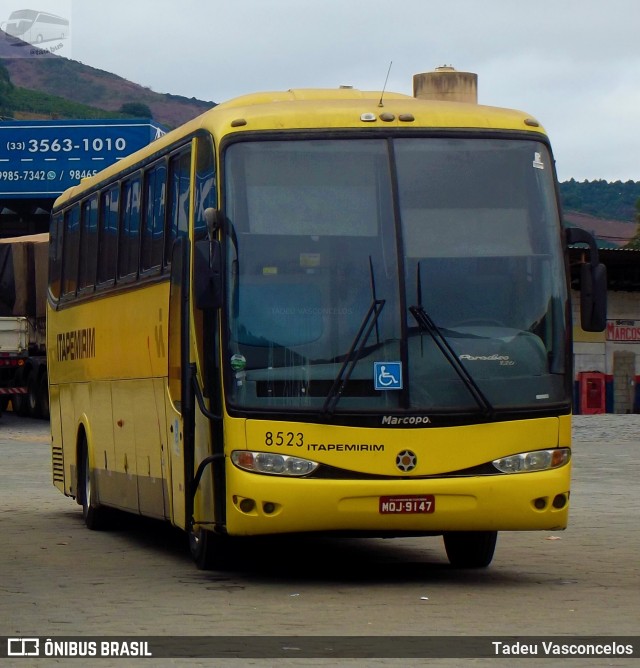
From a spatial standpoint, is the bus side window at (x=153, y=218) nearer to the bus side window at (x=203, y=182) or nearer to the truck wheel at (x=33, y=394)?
the bus side window at (x=203, y=182)

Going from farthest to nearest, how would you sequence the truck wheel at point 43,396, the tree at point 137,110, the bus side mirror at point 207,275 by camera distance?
the tree at point 137,110
the truck wheel at point 43,396
the bus side mirror at point 207,275

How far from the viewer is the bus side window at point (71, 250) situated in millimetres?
17047

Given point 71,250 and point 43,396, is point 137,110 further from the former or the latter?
point 71,250

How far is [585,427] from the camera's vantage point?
35.7 meters

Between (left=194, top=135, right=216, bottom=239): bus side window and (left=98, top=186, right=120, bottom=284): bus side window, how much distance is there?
3.05m

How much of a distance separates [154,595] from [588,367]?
34.0m

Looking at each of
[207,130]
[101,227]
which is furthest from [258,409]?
[101,227]

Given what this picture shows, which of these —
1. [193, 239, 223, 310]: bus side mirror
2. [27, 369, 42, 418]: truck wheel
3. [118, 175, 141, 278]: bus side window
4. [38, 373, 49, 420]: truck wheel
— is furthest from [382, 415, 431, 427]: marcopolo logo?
[27, 369, 42, 418]: truck wheel

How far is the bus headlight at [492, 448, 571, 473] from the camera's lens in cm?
1116

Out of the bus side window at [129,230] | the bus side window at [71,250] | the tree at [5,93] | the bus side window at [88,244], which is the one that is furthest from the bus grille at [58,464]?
the tree at [5,93]

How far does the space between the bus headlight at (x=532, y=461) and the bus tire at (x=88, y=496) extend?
6.27 meters

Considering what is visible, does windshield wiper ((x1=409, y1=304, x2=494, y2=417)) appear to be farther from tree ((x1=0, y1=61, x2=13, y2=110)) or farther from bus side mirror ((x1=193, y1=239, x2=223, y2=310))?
tree ((x1=0, y1=61, x2=13, y2=110))

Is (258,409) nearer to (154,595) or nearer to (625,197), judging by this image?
(154,595)

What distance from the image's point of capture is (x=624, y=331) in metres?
44.2
